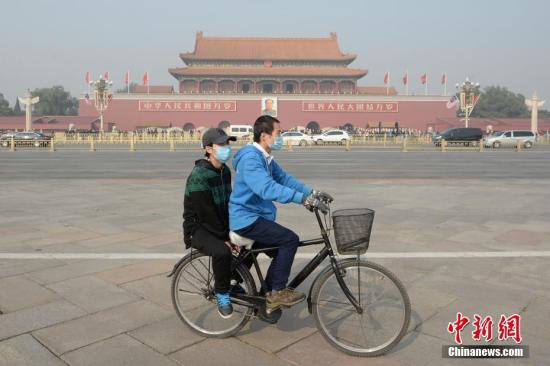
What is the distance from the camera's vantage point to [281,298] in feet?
9.09

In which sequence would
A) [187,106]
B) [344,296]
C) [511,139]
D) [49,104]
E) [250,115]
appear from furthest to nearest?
[49,104] < [250,115] < [187,106] < [511,139] < [344,296]

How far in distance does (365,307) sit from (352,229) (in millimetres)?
561

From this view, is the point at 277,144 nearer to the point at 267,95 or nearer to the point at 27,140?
the point at 27,140

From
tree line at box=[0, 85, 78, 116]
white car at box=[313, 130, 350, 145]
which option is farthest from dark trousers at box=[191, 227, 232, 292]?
tree line at box=[0, 85, 78, 116]

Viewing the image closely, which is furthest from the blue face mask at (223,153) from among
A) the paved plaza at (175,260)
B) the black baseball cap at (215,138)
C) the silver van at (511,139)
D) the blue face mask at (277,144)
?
the silver van at (511,139)

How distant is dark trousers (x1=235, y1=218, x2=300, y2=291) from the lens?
273 centimetres

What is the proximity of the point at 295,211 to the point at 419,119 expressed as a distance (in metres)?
45.1

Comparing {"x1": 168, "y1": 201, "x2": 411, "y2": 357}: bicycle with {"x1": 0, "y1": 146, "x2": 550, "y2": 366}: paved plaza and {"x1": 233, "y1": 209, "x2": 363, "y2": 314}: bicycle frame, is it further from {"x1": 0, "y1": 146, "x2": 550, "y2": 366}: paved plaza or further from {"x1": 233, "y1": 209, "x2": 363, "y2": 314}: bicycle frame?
{"x1": 0, "y1": 146, "x2": 550, "y2": 366}: paved plaza

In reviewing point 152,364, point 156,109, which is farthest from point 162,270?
point 156,109

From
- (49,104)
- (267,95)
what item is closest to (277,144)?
(267,95)

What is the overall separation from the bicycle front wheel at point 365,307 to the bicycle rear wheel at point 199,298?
18.1 inches

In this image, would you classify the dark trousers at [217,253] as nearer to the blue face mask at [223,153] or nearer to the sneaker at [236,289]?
the sneaker at [236,289]

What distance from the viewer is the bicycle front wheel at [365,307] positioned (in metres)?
2.67

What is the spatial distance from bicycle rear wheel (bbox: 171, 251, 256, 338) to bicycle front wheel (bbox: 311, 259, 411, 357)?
0.46 metres
